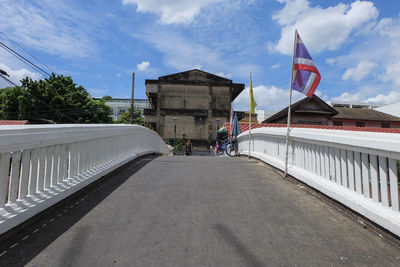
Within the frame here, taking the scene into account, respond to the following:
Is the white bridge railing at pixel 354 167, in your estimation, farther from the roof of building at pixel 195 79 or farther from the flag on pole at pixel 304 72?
the roof of building at pixel 195 79

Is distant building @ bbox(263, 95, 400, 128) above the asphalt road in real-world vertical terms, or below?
above

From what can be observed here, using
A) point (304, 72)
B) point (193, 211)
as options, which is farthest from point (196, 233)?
point (304, 72)

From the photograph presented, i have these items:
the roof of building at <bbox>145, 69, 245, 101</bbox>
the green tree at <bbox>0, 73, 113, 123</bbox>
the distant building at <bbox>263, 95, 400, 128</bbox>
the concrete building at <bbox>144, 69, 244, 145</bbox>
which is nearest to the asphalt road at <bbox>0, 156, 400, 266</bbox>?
the distant building at <bbox>263, 95, 400, 128</bbox>

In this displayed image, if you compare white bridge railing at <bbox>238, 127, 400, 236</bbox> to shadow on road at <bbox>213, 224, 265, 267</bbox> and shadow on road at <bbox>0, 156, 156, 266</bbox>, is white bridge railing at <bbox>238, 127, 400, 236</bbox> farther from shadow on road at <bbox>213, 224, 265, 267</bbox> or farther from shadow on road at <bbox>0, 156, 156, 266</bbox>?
shadow on road at <bbox>0, 156, 156, 266</bbox>

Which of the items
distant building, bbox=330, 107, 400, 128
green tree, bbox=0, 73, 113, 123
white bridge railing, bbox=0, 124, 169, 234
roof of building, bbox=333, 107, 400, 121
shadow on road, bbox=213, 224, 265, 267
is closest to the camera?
shadow on road, bbox=213, 224, 265, 267

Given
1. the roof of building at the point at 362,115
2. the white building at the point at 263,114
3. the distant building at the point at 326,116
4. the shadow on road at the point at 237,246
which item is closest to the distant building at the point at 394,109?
the distant building at the point at 326,116

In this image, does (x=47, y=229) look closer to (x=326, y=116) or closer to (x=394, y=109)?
(x=326, y=116)

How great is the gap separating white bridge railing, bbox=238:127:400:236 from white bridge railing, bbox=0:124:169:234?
411cm

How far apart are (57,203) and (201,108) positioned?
3347cm

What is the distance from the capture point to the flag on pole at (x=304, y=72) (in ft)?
15.5

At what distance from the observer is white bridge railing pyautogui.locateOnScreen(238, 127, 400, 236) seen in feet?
8.25

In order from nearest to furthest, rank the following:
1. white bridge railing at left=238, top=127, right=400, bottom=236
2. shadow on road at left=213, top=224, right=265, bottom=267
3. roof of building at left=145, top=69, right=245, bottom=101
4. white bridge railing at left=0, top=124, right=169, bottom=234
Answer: shadow on road at left=213, top=224, right=265, bottom=267, white bridge railing at left=0, top=124, right=169, bottom=234, white bridge railing at left=238, top=127, right=400, bottom=236, roof of building at left=145, top=69, right=245, bottom=101

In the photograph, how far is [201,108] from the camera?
3616cm

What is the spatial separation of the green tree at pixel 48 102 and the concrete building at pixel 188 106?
9363 millimetres
